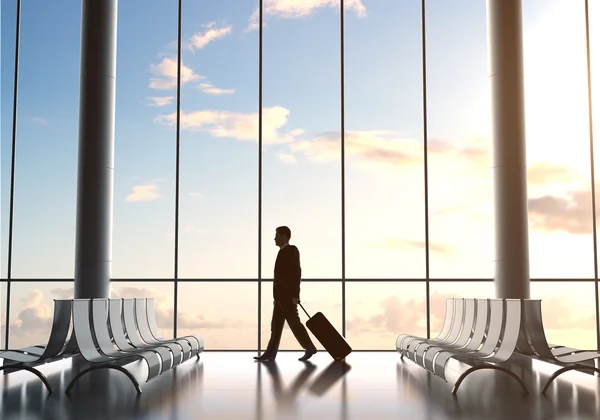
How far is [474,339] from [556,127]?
5616mm

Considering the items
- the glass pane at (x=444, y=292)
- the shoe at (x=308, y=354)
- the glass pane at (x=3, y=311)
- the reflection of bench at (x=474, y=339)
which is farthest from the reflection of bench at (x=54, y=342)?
the glass pane at (x=444, y=292)

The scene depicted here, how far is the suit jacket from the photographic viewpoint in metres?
9.04

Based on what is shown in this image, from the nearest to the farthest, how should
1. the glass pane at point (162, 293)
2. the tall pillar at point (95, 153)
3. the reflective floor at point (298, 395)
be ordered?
the reflective floor at point (298, 395), the tall pillar at point (95, 153), the glass pane at point (162, 293)

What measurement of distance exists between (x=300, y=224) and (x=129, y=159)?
412cm

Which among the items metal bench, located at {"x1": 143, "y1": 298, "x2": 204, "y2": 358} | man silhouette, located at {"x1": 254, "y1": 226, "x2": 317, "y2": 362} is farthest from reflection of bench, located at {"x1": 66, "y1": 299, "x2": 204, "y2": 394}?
man silhouette, located at {"x1": 254, "y1": 226, "x2": 317, "y2": 362}

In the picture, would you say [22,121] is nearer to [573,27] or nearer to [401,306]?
[401,306]

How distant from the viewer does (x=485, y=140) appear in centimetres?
1573

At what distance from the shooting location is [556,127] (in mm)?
11773

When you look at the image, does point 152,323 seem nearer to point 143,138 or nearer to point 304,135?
point 304,135

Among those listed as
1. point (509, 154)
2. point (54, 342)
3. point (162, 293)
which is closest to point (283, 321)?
point (162, 293)

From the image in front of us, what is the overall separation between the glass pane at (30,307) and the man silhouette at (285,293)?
12.1ft

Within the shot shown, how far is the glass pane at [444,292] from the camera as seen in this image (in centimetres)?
1083

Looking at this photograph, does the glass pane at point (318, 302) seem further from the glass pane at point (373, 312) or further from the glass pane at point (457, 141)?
the glass pane at point (457, 141)

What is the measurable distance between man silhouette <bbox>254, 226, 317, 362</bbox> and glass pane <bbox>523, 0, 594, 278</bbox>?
384cm
